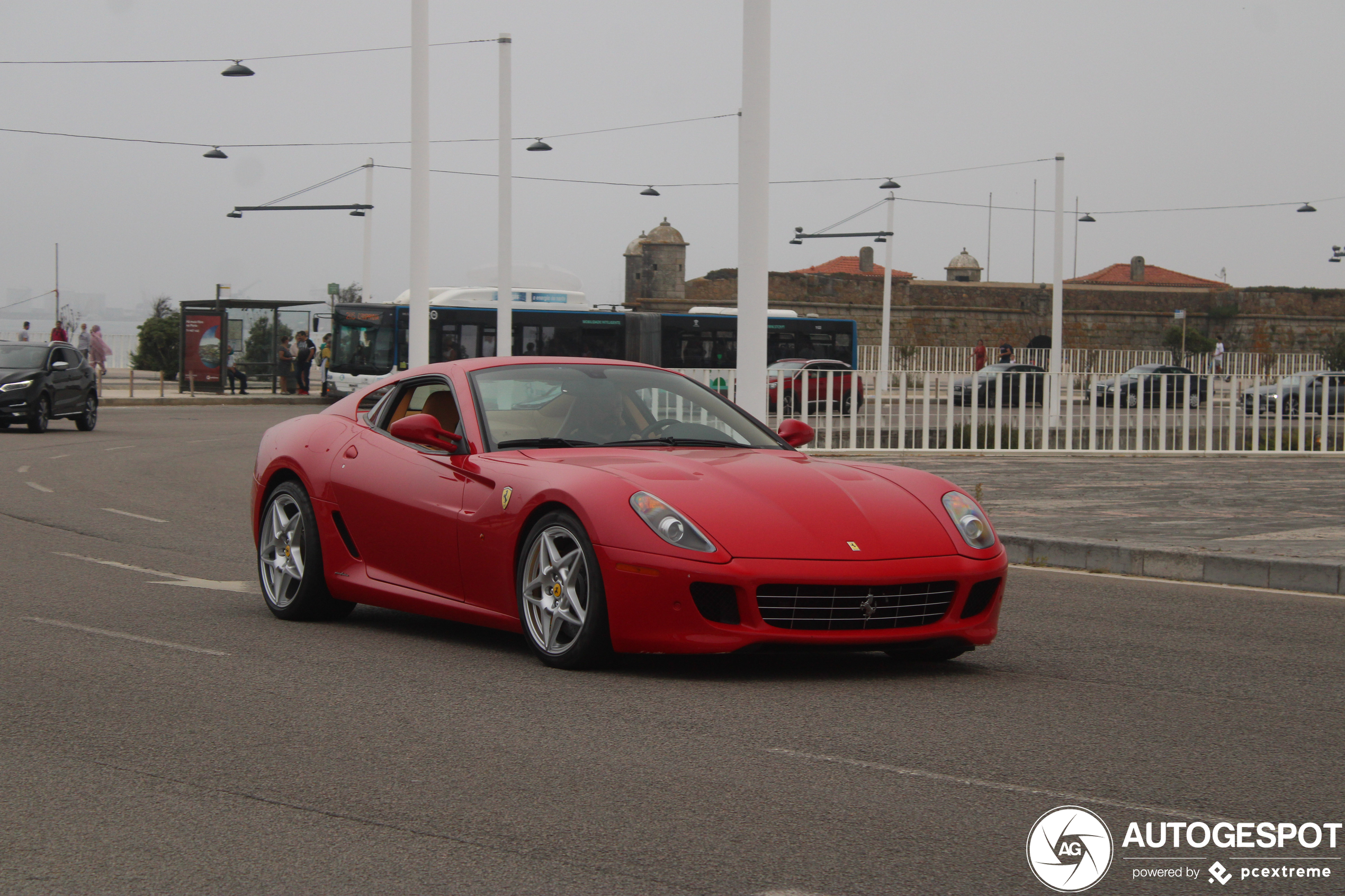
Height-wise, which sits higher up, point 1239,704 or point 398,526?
point 398,526

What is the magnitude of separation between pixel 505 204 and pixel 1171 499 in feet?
52.2

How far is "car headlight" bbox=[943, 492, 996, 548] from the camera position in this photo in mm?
6133

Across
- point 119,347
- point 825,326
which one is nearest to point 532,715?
point 825,326

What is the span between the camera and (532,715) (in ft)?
17.1

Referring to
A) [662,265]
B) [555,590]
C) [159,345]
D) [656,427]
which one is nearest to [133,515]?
[656,427]

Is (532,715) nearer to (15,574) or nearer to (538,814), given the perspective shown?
(538,814)

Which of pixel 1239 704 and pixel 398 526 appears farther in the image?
pixel 398 526

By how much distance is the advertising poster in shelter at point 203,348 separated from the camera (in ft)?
145

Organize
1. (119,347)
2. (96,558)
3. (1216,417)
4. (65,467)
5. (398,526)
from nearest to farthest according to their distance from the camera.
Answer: (398,526), (96,558), (65,467), (1216,417), (119,347)

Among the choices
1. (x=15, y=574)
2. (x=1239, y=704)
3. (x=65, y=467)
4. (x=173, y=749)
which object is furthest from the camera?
(x=65, y=467)

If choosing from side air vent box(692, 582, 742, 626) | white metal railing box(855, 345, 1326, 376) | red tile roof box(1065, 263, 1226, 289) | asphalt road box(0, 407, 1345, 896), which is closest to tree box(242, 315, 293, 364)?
white metal railing box(855, 345, 1326, 376)

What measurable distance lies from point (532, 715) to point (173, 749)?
3.84 feet

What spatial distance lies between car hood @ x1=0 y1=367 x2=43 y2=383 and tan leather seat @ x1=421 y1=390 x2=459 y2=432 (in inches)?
816

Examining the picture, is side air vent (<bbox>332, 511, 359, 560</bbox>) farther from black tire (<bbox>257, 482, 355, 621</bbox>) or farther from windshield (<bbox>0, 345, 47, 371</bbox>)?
windshield (<bbox>0, 345, 47, 371</bbox>)
